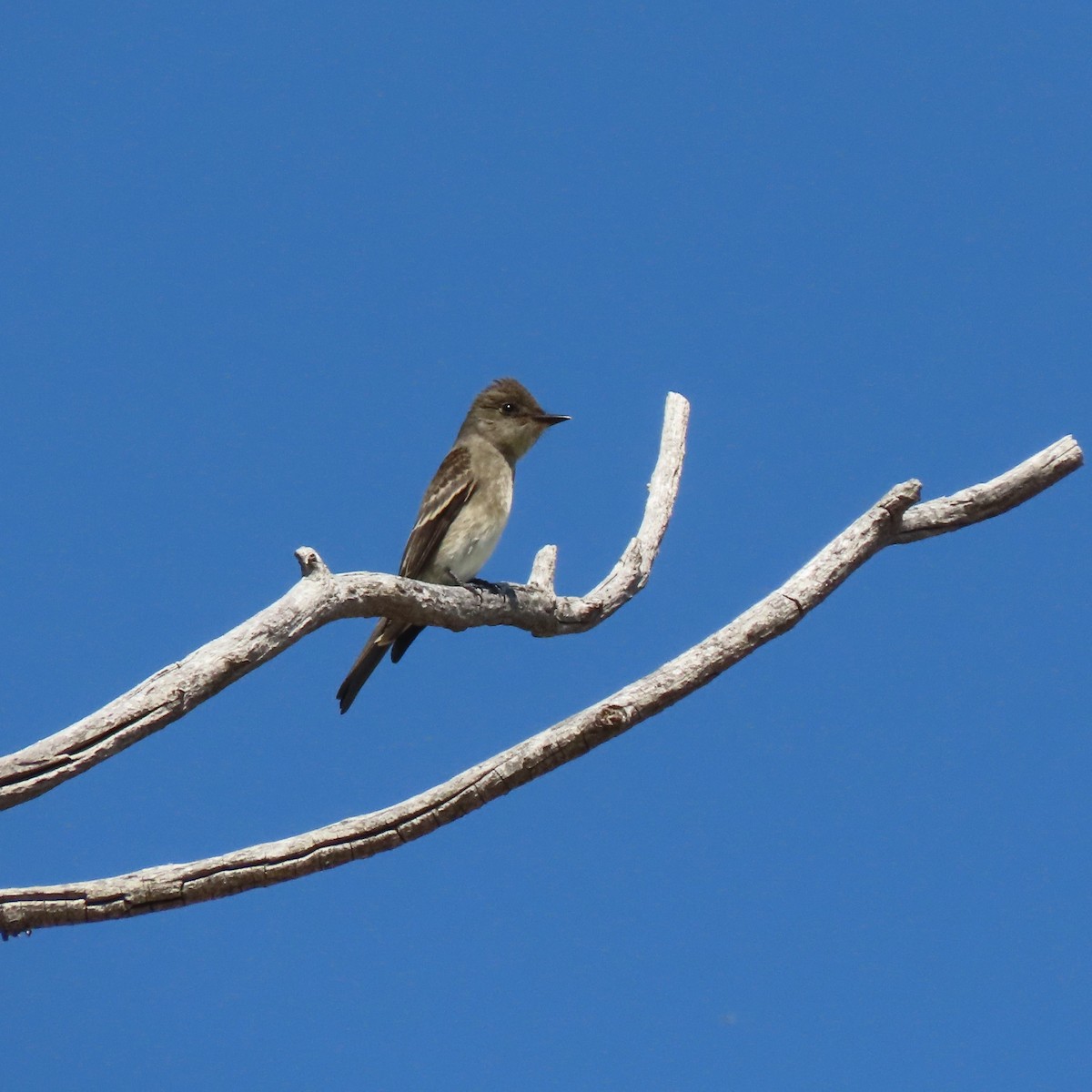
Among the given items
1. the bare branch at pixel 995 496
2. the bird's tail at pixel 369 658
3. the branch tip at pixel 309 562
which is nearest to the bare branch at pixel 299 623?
the branch tip at pixel 309 562

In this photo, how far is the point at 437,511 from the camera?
894cm

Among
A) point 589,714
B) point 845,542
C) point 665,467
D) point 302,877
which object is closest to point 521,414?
point 665,467

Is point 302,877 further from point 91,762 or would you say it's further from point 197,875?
point 91,762

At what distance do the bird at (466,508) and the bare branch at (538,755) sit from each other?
94cm

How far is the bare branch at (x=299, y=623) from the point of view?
16.6 ft

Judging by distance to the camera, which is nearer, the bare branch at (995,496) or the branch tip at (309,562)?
the branch tip at (309,562)

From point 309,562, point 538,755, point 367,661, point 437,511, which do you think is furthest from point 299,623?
point 437,511

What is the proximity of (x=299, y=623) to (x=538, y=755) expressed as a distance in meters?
1.27

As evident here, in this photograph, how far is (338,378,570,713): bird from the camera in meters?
8.30

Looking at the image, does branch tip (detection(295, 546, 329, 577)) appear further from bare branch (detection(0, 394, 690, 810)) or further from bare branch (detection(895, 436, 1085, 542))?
bare branch (detection(895, 436, 1085, 542))

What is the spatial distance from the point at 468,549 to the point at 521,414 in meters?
1.37

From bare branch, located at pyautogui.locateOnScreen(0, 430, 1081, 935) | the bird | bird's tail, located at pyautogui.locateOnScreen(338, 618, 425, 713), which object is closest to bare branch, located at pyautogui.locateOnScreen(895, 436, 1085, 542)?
bare branch, located at pyautogui.locateOnScreen(0, 430, 1081, 935)

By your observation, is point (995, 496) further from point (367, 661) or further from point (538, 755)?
point (367, 661)

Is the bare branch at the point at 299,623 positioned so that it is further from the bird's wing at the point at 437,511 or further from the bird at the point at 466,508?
the bird's wing at the point at 437,511
